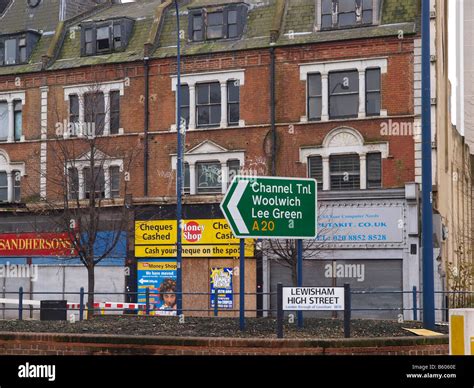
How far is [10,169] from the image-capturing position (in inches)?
1523

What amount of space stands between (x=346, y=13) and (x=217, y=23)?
18.6ft

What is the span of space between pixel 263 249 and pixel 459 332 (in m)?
18.3

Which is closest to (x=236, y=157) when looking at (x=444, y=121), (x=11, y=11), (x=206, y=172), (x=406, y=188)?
(x=206, y=172)

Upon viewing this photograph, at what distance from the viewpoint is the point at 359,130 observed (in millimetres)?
32375

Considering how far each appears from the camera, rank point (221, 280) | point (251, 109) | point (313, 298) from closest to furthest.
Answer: point (313, 298), point (221, 280), point (251, 109)

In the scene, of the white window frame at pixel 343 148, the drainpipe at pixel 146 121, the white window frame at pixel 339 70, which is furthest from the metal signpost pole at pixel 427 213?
the drainpipe at pixel 146 121

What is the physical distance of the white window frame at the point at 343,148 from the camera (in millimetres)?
32062

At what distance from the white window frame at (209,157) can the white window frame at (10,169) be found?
25.6ft

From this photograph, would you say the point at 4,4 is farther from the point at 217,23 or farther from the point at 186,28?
the point at 217,23

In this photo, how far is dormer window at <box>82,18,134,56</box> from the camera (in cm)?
3775

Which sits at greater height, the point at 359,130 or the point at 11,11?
the point at 11,11

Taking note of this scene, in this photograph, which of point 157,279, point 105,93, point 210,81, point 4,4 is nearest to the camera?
point 157,279

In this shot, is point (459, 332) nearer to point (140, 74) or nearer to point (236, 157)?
point (236, 157)

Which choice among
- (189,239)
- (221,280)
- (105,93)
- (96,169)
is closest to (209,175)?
(189,239)
